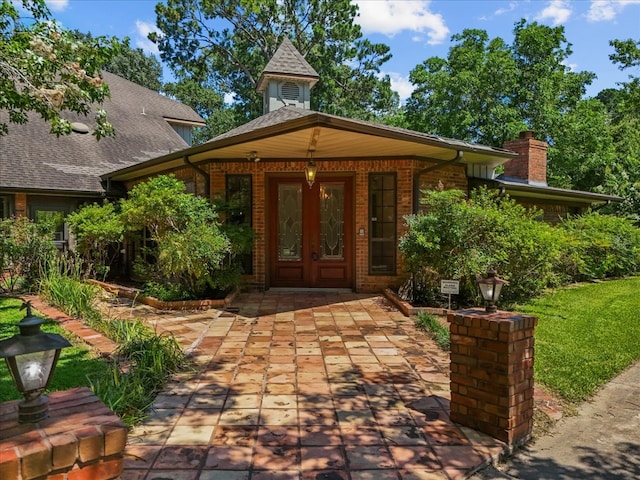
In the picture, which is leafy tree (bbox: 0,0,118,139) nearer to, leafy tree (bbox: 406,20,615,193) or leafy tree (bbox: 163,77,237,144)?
leafy tree (bbox: 406,20,615,193)

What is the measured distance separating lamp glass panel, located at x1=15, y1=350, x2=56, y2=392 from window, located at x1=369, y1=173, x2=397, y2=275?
7344mm

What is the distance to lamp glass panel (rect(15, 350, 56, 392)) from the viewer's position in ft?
4.85

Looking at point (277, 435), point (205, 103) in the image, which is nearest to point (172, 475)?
point (277, 435)

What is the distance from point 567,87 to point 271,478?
2635cm

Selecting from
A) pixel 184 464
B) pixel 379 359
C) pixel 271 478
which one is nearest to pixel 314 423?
pixel 271 478

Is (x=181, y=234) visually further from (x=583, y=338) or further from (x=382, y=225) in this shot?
(x=583, y=338)

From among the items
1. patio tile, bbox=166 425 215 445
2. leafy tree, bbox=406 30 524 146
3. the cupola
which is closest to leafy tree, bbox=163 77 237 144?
leafy tree, bbox=406 30 524 146

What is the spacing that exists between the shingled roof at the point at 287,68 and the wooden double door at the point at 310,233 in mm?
5816

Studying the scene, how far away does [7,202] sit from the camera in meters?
10.8

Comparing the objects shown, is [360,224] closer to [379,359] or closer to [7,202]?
[379,359]

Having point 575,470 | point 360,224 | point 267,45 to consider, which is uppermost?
point 267,45

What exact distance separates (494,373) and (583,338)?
3411mm

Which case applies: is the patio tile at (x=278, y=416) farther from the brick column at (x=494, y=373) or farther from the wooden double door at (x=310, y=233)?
the wooden double door at (x=310, y=233)

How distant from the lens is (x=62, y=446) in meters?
1.42
